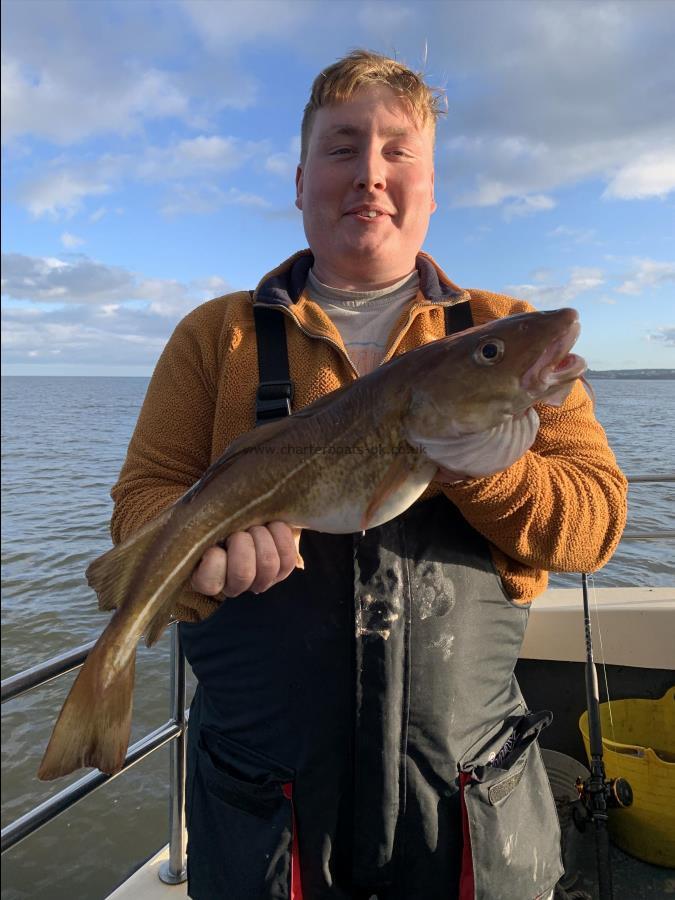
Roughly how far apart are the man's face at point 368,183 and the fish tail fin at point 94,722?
153 centimetres

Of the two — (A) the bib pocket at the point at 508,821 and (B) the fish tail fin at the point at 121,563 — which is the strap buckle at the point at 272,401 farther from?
(A) the bib pocket at the point at 508,821

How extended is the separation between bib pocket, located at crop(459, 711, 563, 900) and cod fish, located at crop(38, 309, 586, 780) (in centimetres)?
83

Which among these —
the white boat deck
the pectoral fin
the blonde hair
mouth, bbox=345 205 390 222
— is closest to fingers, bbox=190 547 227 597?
the pectoral fin

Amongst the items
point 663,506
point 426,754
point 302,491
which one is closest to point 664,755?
point 426,754

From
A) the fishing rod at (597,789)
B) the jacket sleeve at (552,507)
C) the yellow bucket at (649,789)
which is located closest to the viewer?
the jacket sleeve at (552,507)

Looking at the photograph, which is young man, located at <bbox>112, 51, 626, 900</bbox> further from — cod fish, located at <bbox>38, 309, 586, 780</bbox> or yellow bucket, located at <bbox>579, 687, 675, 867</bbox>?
yellow bucket, located at <bbox>579, 687, 675, 867</bbox>

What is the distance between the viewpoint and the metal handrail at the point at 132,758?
6.26 ft

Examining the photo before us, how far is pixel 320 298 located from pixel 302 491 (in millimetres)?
827

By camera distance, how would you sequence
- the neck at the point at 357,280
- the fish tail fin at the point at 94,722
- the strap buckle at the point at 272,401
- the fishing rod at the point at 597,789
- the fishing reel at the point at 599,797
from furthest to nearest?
1. the fishing reel at the point at 599,797
2. the fishing rod at the point at 597,789
3. the neck at the point at 357,280
4. the strap buckle at the point at 272,401
5. the fish tail fin at the point at 94,722

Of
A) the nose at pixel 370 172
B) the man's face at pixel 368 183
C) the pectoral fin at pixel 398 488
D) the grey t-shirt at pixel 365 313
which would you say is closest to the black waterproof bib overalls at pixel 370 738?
the pectoral fin at pixel 398 488

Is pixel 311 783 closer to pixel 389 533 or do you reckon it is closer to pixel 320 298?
pixel 389 533

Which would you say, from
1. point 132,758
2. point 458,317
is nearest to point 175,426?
point 458,317

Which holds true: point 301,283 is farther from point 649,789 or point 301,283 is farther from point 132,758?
point 649,789

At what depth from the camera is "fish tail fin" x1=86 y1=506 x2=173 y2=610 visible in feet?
6.02
